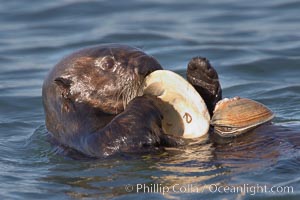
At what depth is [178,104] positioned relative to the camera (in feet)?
18.4

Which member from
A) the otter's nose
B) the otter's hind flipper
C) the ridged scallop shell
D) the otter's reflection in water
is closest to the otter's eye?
the otter's nose

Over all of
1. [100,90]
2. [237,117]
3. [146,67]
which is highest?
[146,67]

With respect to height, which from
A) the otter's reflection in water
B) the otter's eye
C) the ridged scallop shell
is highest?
the otter's eye

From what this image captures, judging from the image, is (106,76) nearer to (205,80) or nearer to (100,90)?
(100,90)

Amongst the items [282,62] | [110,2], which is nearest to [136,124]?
[282,62]

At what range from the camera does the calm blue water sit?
5.06m

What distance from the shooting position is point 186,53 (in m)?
9.94

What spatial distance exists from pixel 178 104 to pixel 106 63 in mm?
621

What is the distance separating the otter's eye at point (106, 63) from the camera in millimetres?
5781

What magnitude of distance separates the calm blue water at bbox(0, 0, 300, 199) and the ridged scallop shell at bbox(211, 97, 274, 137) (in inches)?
2.8

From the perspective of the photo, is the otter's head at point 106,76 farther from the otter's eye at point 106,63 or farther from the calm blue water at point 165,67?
the calm blue water at point 165,67

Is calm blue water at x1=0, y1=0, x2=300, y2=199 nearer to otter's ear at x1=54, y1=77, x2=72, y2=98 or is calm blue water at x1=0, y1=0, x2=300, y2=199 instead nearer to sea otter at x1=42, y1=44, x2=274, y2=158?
sea otter at x1=42, y1=44, x2=274, y2=158

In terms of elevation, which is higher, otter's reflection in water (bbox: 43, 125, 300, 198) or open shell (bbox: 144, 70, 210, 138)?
open shell (bbox: 144, 70, 210, 138)

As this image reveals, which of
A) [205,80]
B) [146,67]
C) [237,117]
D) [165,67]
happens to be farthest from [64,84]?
[165,67]
